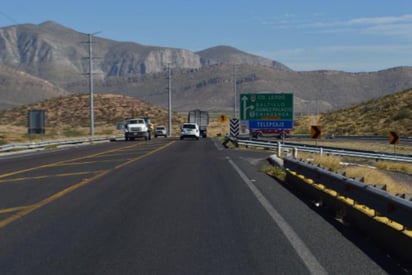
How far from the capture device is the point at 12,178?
2186cm

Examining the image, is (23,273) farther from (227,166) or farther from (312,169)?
(227,166)

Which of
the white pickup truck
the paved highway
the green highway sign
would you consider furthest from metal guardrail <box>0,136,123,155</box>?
the paved highway

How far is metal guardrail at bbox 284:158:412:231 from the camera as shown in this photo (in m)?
9.16

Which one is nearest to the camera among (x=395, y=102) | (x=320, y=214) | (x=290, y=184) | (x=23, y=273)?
(x=23, y=273)

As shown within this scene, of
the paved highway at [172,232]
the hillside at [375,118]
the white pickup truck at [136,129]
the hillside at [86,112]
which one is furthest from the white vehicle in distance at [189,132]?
the hillside at [86,112]

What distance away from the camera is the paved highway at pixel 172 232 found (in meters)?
8.77

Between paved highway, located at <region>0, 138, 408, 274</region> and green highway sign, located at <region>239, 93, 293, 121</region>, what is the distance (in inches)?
674

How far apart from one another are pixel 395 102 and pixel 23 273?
104156mm

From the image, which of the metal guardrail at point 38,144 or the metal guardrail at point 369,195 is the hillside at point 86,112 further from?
the metal guardrail at point 369,195

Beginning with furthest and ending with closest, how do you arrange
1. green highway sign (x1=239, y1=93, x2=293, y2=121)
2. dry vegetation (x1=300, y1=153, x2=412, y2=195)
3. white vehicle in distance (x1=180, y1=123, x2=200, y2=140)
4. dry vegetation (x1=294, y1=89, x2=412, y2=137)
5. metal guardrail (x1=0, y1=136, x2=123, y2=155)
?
dry vegetation (x1=294, y1=89, x2=412, y2=137), white vehicle in distance (x1=180, y1=123, x2=200, y2=140), metal guardrail (x1=0, y1=136, x2=123, y2=155), green highway sign (x1=239, y1=93, x2=293, y2=121), dry vegetation (x1=300, y1=153, x2=412, y2=195)

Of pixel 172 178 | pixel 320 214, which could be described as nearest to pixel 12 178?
pixel 172 178

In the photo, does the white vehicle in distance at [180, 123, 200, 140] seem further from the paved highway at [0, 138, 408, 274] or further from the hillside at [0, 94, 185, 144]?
the hillside at [0, 94, 185, 144]

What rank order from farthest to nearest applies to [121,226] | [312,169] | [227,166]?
[227,166]
[312,169]
[121,226]

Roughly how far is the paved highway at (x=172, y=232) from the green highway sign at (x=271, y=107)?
1711cm
